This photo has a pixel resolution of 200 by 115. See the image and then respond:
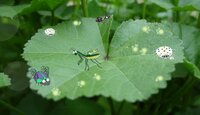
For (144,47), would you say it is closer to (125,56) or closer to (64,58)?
(125,56)

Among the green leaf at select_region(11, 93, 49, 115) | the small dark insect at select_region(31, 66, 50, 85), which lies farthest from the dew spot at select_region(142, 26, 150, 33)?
the green leaf at select_region(11, 93, 49, 115)

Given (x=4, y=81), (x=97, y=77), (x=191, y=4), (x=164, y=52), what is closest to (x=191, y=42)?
(x=191, y=4)

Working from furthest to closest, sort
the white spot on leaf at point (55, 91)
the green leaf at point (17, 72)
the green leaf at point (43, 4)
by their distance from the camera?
the green leaf at point (17, 72), the green leaf at point (43, 4), the white spot on leaf at point (55, 91)

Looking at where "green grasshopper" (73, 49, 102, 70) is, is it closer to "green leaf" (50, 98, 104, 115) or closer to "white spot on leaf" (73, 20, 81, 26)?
"white spot on leaf" (73, 20, 81, 26)

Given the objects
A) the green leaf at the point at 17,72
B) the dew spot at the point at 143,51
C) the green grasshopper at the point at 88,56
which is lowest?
the green leaf at the point at 17,72

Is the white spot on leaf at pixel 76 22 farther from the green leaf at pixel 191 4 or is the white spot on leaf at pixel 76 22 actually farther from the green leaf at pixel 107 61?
the green leaf at pixel 191 4

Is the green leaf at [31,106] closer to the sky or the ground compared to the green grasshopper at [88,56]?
closer to the ground

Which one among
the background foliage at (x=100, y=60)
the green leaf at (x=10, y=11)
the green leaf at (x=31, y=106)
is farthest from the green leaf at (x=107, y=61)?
the green leaf at (x=31, y=106)
